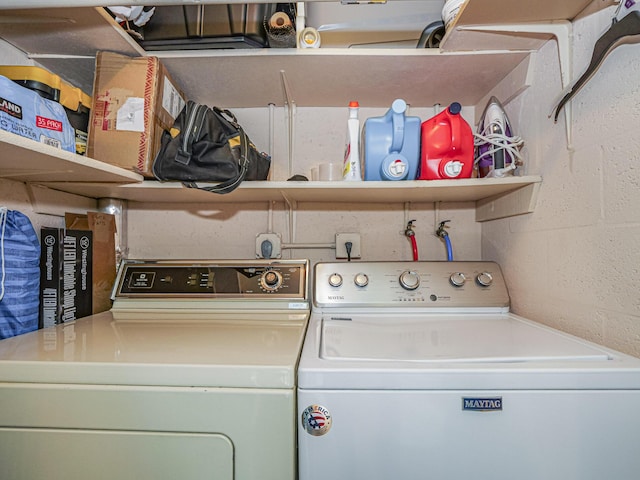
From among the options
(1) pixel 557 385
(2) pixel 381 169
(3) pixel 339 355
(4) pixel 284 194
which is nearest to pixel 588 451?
(1) pixel 557 385

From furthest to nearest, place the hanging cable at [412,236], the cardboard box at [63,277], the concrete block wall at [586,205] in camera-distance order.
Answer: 1. the hanging cable at [412,236]
2. the cardboard box at [63,277]
3. the concrete block wall at [586,205]

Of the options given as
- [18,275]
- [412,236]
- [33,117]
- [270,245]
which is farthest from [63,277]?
[412,236]

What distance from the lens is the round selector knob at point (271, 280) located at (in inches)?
49.1

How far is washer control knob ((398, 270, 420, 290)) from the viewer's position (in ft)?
3.90

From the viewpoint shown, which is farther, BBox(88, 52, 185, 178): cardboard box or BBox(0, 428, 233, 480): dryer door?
BBox(88, 52, 185, 178): cardboard box

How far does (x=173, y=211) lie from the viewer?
1.58m

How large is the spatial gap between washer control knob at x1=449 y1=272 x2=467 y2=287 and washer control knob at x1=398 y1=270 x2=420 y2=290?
120mm

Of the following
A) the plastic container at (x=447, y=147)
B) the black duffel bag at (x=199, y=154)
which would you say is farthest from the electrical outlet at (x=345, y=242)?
the black duffel bag at (x=199, y=154)

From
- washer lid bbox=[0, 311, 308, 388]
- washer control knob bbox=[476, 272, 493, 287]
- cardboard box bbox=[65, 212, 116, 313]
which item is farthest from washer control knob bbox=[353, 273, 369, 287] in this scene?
cardboard box bbox=[65, 212, 116, 313]

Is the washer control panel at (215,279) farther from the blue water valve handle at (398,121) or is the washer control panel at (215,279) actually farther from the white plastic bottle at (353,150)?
the blue water valve handle at (398,121)

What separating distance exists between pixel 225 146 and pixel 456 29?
0.80 meters

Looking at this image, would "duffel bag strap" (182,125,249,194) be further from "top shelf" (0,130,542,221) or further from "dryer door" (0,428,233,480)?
"dryer door" (0,428,233,480)

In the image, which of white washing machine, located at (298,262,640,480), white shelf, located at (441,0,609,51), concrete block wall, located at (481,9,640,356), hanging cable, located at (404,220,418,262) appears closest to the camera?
white washing machine, located at (298,262,640,480)

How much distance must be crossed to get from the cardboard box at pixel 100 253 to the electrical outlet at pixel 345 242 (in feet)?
3.10
